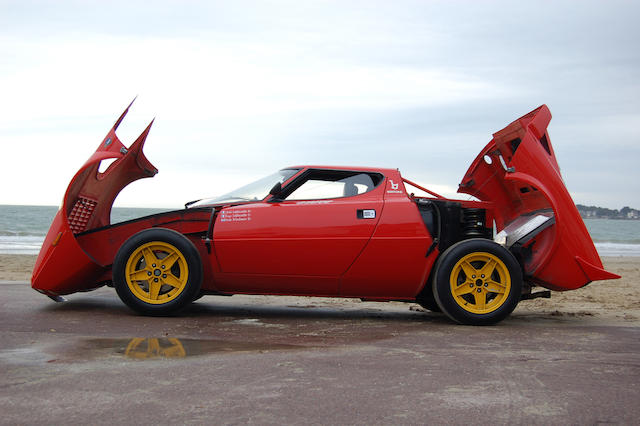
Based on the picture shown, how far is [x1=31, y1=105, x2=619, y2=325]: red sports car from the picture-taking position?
5.84m

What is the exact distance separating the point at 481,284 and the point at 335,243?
4.81 feet

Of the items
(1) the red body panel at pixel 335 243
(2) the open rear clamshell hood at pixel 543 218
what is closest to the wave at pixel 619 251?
(2) the open rear clamshell hood at pixel 543 218

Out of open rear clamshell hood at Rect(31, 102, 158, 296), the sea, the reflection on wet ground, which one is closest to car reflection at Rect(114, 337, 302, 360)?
the reflection on wet ground

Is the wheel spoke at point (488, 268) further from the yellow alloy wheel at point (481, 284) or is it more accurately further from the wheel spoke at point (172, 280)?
the wheel spoke at point (172, 280)

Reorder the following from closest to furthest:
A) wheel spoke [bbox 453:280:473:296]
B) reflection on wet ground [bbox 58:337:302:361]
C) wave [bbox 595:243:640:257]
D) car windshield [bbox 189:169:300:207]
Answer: reflection on wet ground [bbox 58:337:302:361] → wheel spoke [bbox 453:280:473:296] → car windshield [bbox 189:169:300:207] → wave [bbox 595:243:640:257]

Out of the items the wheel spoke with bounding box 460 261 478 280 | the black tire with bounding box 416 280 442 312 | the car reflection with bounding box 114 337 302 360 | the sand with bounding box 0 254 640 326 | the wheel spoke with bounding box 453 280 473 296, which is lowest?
the sand with bounding box 0 254 640 326

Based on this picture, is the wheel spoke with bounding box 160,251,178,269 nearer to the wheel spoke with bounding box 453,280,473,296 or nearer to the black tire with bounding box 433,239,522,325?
the black tire with bounding box 433,239,522,325

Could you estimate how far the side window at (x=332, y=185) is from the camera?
6.04 metres

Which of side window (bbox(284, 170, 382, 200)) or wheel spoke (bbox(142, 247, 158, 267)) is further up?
side window (bbox(284, 170, 382, 200))

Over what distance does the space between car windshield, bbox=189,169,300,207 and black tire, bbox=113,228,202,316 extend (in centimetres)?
61

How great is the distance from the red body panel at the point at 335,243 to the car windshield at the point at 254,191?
113mm

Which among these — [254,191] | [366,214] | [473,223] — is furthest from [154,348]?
[473,223]

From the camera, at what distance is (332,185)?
610cm

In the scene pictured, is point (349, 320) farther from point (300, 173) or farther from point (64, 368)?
point (64, 368)
